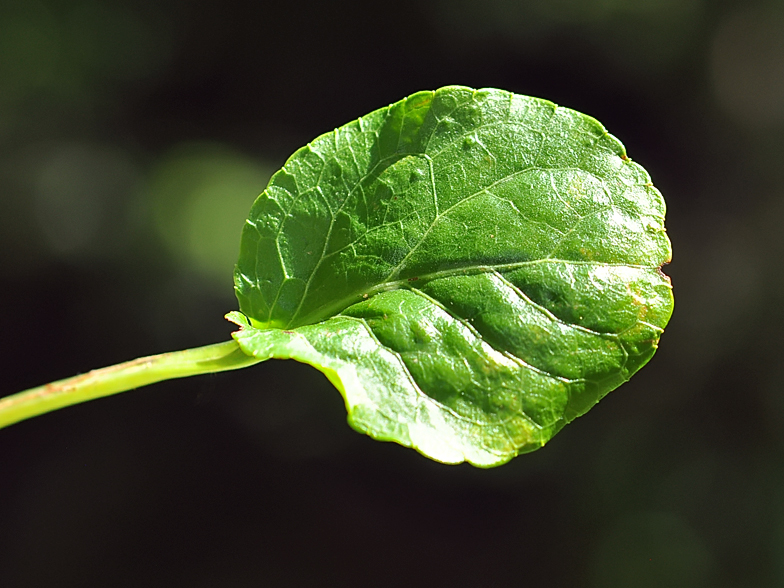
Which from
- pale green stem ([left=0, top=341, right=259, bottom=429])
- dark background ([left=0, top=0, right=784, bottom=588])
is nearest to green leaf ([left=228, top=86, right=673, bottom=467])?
pale green stem ([left=0, top=341, right=259, bottom=429])

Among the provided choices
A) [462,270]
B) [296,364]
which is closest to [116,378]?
[462,270]

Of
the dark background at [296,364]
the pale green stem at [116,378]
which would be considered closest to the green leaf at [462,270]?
the pale green stem at [116,378]

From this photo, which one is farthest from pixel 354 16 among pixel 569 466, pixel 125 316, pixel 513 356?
pixel 513 356

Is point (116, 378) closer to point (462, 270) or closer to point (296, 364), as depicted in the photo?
point (462, 270)

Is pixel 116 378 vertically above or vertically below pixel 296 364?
above

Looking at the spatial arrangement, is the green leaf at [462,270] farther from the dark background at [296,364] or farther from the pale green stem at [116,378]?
the dark background at [296,364]

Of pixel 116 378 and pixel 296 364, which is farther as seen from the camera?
pixel 296 364

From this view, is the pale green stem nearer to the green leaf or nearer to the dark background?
the green leaf
